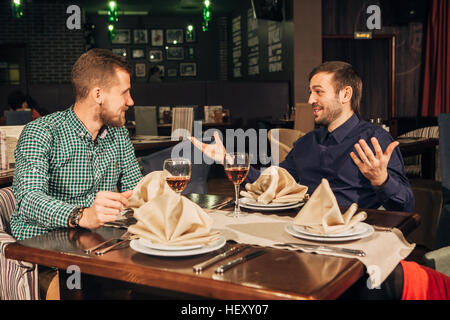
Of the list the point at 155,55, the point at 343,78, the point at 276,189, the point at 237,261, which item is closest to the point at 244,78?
the point at 155,55

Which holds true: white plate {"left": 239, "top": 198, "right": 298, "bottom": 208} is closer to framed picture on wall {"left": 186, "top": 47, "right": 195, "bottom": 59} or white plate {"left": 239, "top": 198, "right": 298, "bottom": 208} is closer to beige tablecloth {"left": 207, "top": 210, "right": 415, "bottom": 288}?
beige tablecloth {"left": 207, "top": 210, "right": 415, "bottom": 288}

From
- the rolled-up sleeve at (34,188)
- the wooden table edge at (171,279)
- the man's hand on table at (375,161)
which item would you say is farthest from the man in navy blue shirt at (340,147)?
the wooden table edge at (171,279)

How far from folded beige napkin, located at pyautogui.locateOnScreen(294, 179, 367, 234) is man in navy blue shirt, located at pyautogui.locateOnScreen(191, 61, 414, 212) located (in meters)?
0.64

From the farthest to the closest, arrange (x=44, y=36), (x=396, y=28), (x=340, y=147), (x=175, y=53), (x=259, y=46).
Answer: (x=175, y=53), (x=44, y=36), (x=259, y=46), (x=396, y=28), (x=340, y=147)

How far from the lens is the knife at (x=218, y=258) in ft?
3.56

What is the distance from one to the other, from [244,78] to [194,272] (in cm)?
1041

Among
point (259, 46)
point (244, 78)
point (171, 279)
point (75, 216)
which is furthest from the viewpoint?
point (244, 78)

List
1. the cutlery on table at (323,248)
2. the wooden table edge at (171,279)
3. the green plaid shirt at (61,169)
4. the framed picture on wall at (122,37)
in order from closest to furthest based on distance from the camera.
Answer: the wooden table edge at (171,279) → the cutlery on table at (323,248) → the green plaid shirt at (61,169) → the framed picture on wall at (122,37)

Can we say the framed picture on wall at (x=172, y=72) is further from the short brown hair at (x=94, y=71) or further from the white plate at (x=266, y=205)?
the white plate at (x=266, y=205)

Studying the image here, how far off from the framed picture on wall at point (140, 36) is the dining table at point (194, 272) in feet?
38.0

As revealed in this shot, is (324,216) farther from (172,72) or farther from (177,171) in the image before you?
(172,72)

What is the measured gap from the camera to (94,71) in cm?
196
